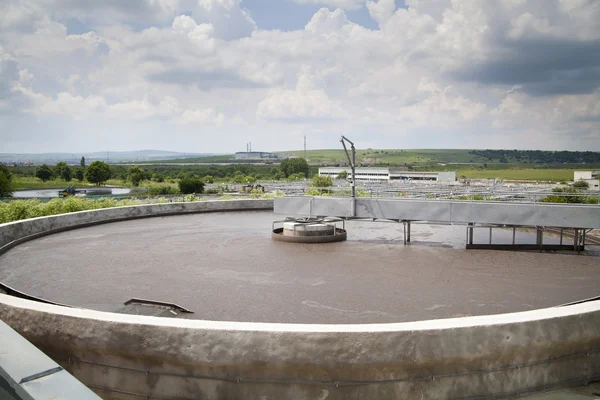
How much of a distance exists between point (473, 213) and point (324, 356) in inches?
541

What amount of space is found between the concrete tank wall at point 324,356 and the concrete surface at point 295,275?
3.00m

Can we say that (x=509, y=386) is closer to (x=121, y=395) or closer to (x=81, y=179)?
(x=121, y=395)

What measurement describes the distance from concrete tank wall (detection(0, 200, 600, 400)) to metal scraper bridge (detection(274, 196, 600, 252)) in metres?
10.6

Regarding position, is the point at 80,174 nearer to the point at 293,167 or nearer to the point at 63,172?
the point at 63,172

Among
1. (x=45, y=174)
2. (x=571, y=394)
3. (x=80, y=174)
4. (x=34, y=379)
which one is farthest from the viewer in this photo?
(x=80, y=174)

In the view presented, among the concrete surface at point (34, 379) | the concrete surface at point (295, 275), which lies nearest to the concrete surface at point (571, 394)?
the concrete surface at point (295, 275)

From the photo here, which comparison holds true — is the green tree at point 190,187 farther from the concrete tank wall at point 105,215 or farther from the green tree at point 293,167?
the green tree at point 293,167

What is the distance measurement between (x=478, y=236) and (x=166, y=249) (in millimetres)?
13827

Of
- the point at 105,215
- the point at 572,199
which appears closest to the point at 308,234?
the point at 105,215

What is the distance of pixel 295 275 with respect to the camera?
16.1 meters

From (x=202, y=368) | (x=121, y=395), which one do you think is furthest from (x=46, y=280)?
(x=202, y=368)

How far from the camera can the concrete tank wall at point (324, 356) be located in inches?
335

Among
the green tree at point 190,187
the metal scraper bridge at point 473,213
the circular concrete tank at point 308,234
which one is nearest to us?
the metal scraper bridge at point 473,213

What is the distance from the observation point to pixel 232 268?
1706cm
